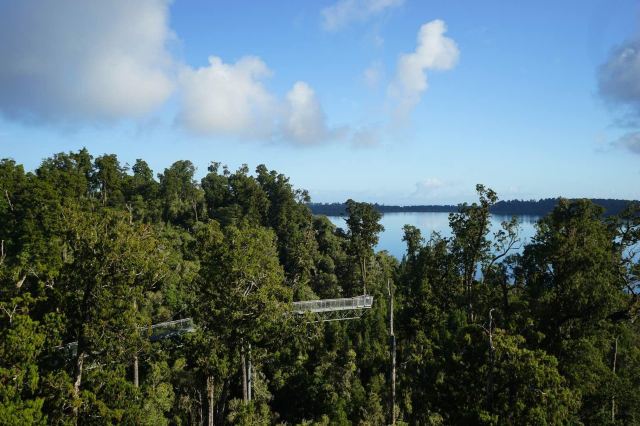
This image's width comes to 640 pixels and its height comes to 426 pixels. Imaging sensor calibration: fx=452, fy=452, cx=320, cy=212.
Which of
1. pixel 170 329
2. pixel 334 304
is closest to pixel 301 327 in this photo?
pixel 170 329

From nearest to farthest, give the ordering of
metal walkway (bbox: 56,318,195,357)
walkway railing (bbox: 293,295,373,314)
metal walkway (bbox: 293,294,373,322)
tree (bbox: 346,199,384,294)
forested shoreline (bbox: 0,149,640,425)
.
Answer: forested shoreline (bbox: 0,149,640,425) < metal walkway (bbox: 56,318,195,357) < walkway railing (bbox: 293,295,373,314) < metal walkway (bbox: 293,294,373,322) < tree (bbox: 346,199,384,294)

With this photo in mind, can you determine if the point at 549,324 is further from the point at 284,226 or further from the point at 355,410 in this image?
the point at 284,226

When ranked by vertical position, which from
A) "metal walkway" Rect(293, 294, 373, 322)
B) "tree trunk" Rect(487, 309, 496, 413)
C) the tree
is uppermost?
the tree

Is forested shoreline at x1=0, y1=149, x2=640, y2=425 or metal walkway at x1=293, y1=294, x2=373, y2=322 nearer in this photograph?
forested shoreline at x1=0, y1=149, x2=640, y2=425

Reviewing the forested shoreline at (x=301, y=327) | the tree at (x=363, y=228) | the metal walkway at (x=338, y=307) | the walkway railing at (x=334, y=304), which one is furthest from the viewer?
the tree at (x=363, y=228)

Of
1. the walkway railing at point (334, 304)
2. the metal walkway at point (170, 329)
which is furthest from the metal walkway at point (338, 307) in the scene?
the metal walkway at point (170, 329)

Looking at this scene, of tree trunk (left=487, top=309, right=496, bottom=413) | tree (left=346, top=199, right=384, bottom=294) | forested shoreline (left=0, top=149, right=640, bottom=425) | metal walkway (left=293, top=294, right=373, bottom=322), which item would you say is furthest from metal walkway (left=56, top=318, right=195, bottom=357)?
tree (left=346, top=199, right=384, bottom=294)

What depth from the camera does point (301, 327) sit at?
18.9 meters

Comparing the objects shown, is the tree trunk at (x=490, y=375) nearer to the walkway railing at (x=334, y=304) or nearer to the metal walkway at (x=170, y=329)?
the metal walkway at (x=170, y=329)

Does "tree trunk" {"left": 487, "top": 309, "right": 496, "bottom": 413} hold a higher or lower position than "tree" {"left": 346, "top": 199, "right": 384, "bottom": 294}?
lower

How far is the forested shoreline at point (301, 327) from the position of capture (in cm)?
1518

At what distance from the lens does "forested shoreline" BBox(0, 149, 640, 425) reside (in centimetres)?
1518

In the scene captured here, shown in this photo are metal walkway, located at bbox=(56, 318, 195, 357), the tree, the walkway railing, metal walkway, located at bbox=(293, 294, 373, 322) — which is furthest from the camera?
the tree

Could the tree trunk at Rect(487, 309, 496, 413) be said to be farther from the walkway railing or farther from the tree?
the tree
